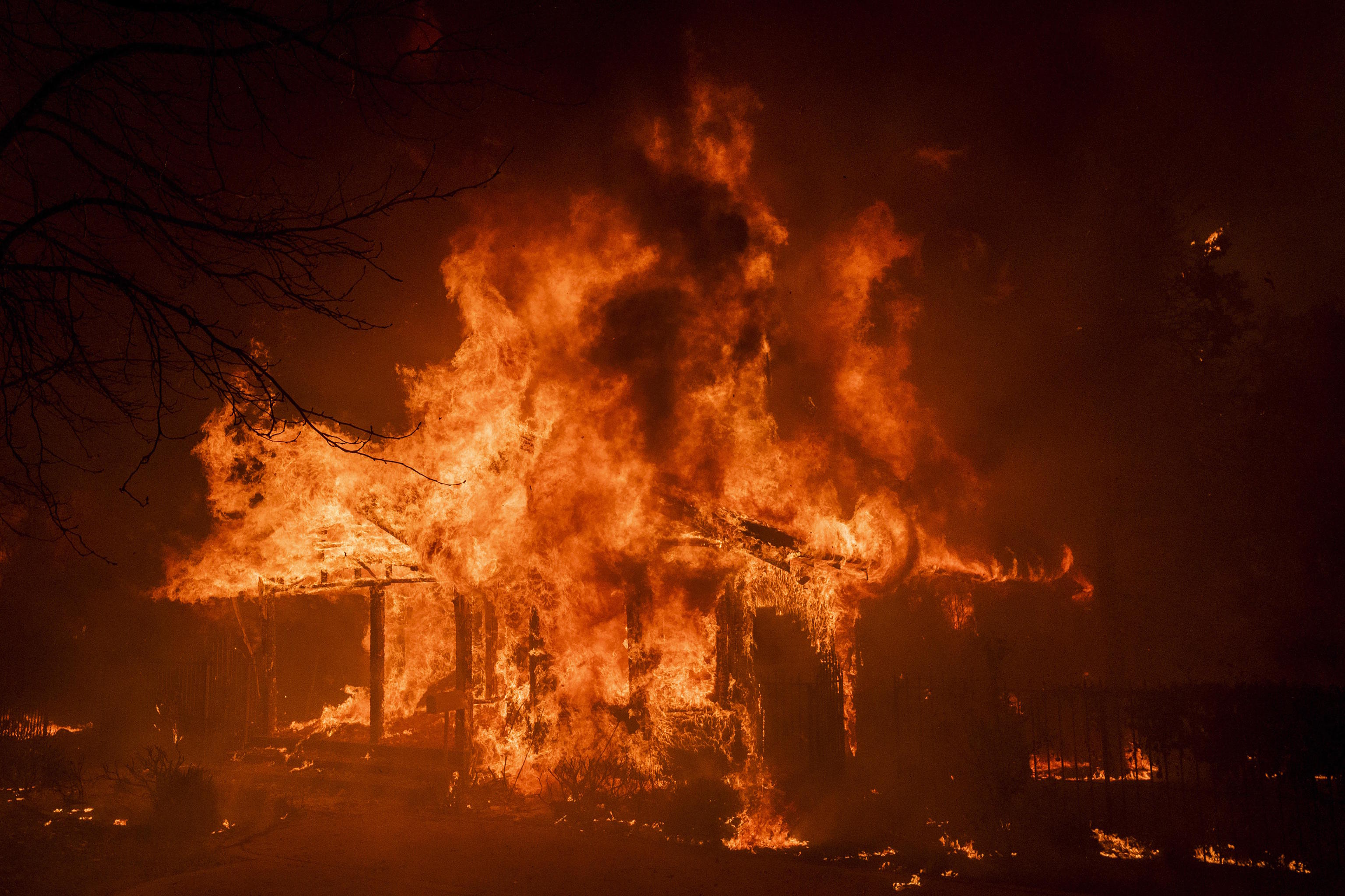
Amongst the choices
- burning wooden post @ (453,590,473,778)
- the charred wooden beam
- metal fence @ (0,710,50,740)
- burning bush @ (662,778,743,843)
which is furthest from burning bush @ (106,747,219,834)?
metal fence @ (0,710,50,740)

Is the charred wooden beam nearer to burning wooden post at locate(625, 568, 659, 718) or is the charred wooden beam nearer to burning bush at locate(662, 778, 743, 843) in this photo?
burning wooden post at locate(625, 568, 659, 718)

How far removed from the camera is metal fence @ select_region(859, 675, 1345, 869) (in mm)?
8805

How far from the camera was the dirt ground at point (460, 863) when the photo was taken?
779cm

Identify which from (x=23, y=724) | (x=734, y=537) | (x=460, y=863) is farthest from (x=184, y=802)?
(x=23, y=724)

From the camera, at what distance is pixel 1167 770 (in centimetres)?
995

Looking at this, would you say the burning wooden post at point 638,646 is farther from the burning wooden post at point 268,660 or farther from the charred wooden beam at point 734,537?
the burning wooden post at point 268,660

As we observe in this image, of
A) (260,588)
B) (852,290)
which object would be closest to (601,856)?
(260,588)

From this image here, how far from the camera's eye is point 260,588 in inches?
601

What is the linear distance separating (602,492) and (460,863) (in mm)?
5248

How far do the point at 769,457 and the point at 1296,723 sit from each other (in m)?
7.54

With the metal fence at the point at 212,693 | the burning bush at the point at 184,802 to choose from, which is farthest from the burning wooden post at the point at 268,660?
the burning bush at the point at 184,802

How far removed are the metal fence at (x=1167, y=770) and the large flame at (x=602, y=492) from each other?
2.27m

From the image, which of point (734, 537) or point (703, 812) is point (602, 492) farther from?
point (703, 812)

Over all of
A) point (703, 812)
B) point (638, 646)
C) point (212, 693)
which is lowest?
point (703, 812)
